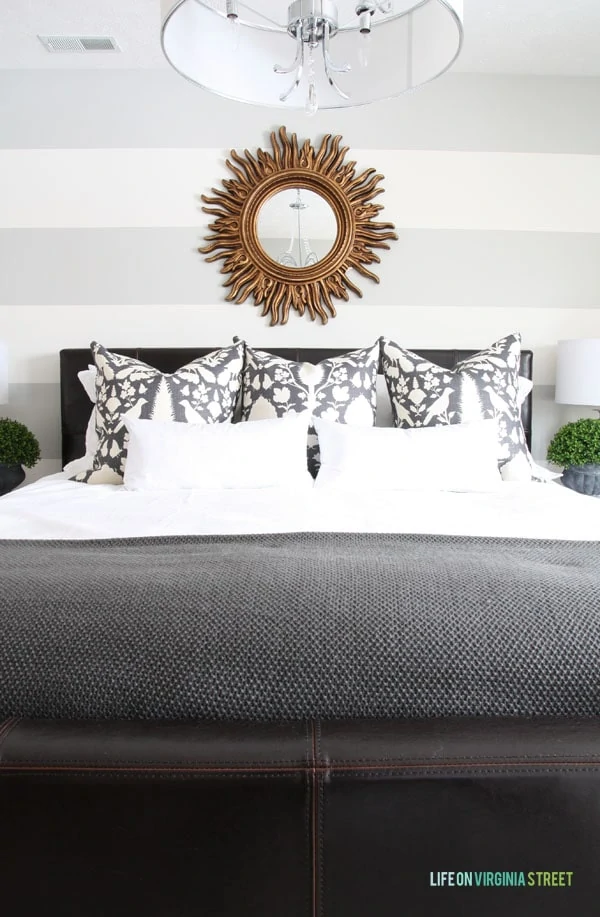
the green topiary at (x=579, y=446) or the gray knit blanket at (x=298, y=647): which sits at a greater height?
the green topiary at (x=579, y=446)

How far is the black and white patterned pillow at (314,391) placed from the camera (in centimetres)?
239

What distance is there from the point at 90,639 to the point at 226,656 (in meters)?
0.19

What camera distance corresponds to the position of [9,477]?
2715 mm

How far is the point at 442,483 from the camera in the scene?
6.66 feet

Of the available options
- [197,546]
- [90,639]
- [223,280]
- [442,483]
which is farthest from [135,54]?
[90,639]

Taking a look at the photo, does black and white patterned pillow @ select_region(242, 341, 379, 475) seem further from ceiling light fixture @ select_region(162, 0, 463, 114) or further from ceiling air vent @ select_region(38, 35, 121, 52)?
ceiling air vent @ select_region(38, 35, 121, 52)

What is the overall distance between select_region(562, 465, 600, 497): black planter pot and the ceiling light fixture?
1681 millimetres

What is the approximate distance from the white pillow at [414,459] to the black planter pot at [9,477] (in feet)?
Answer: 4.54

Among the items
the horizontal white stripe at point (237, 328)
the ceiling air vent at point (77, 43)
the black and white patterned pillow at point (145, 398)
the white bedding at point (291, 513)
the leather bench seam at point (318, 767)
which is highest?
the ceiling air vent at point (77, 43)

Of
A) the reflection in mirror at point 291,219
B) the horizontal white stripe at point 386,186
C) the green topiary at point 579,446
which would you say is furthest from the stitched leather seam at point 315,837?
the horizontal white stripe at point 386,186

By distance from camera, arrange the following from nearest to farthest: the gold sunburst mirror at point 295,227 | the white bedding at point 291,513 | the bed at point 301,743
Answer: the bed at point 301,743 < the white bedding at point 291,513 < the gold sunburst mirror at point 295,227

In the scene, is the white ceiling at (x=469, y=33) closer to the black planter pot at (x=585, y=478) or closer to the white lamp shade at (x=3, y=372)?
the white lamp shade at (x=3, y=372)

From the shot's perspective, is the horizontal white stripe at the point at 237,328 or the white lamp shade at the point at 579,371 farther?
the horizontal white stripe at the point at 237,328

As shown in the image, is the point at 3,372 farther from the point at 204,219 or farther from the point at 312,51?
the point at 312,51
